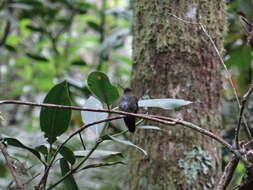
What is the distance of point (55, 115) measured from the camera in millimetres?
926

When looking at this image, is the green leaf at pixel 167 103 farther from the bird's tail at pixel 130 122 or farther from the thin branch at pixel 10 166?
the thin branch at pixel 10 166

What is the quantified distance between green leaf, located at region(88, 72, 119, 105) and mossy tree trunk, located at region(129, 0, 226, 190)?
0.36 metres

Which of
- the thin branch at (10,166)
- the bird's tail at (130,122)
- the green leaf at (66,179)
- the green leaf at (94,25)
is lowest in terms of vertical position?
the green leaf at (66,179)

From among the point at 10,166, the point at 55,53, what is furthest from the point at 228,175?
the point at 55,53

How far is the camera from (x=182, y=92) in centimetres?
122

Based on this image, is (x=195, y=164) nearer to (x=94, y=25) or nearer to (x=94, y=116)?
(x=94, y=116)

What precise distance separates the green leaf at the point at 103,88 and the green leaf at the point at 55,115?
6cm

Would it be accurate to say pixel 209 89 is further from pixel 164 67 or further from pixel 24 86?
pixel 24 86

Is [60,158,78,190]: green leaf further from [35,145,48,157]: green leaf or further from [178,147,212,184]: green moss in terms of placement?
[178,147,212,184]: green moss

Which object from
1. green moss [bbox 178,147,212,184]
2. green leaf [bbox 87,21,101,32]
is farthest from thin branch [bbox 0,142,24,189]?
green leaf [bbox 87,21,101,32]

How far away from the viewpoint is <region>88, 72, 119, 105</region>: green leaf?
2.90ft

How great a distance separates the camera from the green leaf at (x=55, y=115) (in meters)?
0.91

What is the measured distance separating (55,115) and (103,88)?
4.4 inches

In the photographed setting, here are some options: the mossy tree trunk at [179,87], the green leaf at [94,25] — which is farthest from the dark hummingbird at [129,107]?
the green leaf at [94,25]
